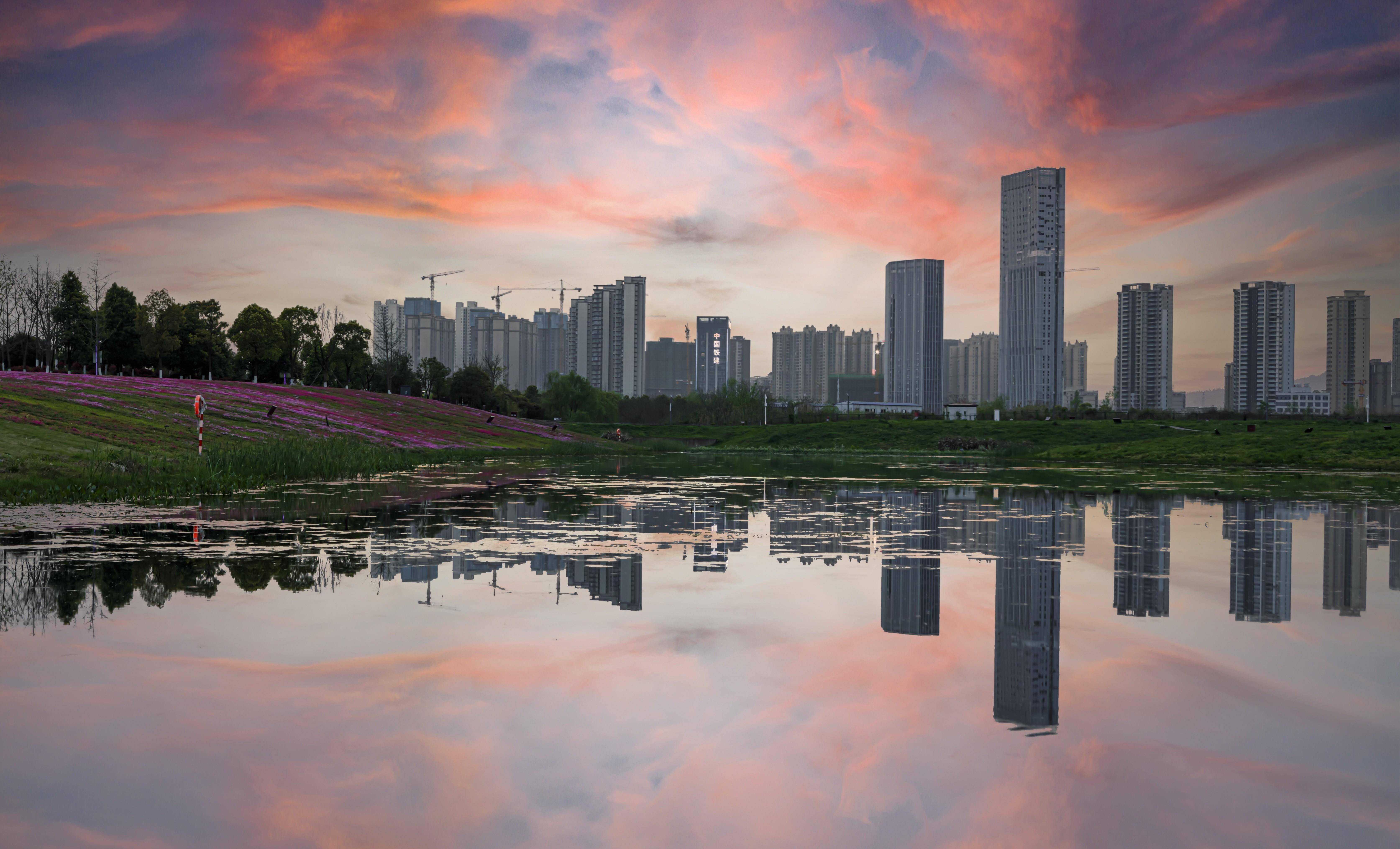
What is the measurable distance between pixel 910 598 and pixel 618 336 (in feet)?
576

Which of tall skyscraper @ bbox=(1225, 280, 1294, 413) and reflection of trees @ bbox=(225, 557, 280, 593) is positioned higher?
tall skyscraper @ bbox=(1225, 280, 1294, 413)

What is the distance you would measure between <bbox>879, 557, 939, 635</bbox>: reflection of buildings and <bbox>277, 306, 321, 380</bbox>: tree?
7909 centimetres

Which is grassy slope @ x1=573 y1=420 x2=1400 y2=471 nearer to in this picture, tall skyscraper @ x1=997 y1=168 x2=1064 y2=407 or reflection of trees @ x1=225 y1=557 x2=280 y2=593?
reflection of trees @ x1=225 y1=557 x2=280 y2=593

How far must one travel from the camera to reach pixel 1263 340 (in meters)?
158

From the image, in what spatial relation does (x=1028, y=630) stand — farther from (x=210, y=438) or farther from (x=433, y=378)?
(x=433, y=378)

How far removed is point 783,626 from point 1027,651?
1987 millimetres

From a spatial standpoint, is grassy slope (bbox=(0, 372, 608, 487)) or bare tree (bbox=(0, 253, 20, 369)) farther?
bare tree (bbox=(0, 253, 20, 369))

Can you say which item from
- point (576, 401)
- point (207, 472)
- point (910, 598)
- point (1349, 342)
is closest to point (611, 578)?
point (910, 598)

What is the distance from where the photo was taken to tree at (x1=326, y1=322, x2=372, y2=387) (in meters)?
86.1

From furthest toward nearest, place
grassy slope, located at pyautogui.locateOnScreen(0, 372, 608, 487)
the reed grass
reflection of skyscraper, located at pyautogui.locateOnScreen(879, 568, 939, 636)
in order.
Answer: grassy slope, located at pyautogui.locateOnScreen(0, 372, 608, 487)
the reed grass
reflection of skyscraper, located at pyautogui.locateOnScreen(879, 568, 939, 636)

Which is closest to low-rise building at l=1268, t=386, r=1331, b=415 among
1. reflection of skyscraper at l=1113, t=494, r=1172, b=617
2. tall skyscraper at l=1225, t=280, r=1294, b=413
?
tall skyscraper at l=1225, t=280, r=1294, b=413

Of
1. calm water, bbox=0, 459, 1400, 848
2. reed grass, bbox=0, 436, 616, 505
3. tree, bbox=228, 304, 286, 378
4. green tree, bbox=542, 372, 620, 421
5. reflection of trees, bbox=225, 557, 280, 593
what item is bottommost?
calm water, bbox=0, 459, 1400, 848

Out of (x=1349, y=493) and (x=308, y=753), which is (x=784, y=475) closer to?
(x=1349, y=493)

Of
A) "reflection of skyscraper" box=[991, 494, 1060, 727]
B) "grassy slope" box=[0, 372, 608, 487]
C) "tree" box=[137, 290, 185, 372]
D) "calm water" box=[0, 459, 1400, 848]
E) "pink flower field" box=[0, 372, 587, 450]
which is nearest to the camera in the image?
"calm water" box=[0, 459, 1400, 848]
